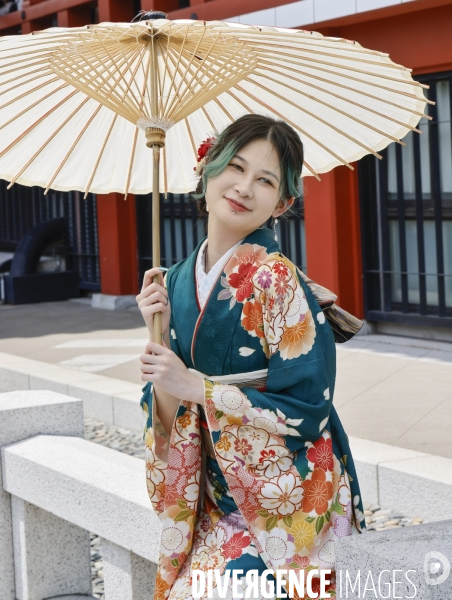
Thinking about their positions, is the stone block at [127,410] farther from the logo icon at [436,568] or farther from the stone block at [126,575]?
the logo icon at [436,568]

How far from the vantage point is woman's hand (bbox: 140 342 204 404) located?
6.72 ft

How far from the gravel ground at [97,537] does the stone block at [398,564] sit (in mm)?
1098

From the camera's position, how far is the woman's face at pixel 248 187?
213cm

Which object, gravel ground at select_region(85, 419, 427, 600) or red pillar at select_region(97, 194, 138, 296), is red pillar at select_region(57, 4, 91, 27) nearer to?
red pillar at select_region(97, 194, 138, 296)

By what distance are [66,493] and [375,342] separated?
18.3 feet

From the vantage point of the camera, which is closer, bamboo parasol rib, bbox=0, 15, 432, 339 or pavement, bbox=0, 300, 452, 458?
bamboo parasol rib, bbox=0, 15, 432, 339

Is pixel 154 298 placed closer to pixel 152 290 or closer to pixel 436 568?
pixel 152 290

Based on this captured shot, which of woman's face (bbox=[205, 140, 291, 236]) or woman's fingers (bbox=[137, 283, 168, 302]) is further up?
woman's face (bbox=[205, 140, 291, 236])

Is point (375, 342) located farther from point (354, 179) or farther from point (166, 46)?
point (166, 46)

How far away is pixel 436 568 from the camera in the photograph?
154 cm

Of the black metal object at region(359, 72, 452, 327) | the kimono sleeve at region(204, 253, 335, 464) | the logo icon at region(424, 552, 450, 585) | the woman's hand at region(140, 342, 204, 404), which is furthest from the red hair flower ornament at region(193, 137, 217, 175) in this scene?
the black metal object at region(359, 72, 452, 327)

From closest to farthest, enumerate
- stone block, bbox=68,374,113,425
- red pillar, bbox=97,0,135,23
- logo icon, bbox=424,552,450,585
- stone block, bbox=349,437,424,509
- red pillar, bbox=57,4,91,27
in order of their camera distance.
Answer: logo icon, bbox=424,552,450,585 → stone block, bbox=349,437,424,509 → stone block, bbox=68,374,113,425 → red pillar, bbox=97,0,135,23 → red pillar, bbox=57,4,91,27

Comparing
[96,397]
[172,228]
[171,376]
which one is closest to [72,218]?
[172,228]

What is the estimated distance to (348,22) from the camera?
7.92 meters
